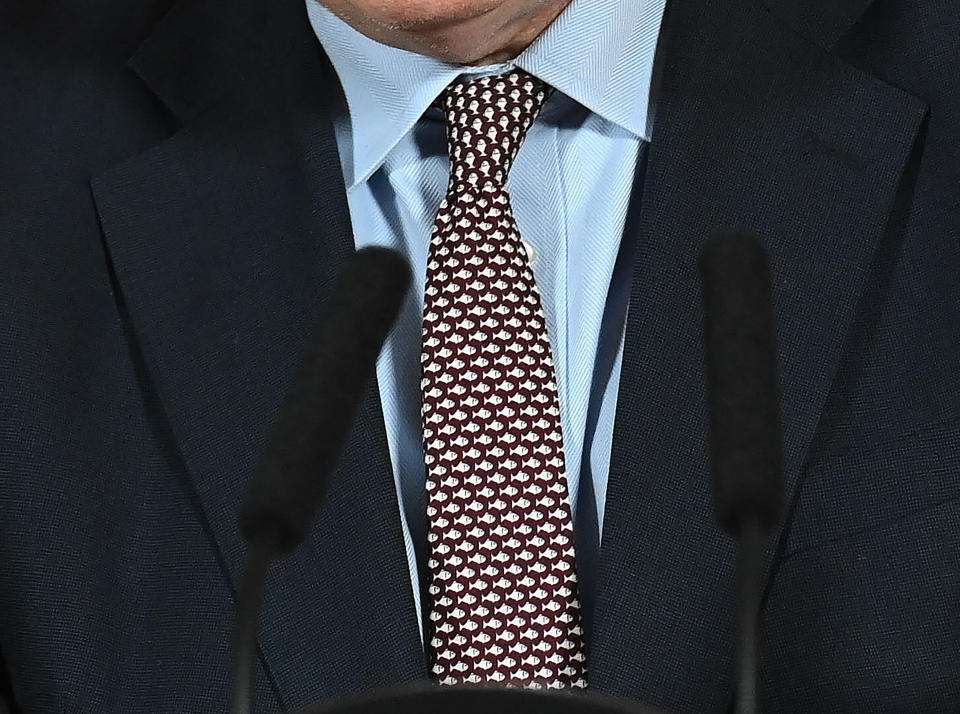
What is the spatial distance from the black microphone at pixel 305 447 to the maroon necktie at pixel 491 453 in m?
0.37

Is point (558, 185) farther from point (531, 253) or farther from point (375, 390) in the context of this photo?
point (375, 390)

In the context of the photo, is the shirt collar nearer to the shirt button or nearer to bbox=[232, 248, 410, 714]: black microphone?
the shirt button

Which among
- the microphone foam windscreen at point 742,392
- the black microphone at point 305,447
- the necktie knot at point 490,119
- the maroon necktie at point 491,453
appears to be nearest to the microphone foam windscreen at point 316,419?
the black microphone at point 305,447

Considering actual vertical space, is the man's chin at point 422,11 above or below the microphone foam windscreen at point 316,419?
above

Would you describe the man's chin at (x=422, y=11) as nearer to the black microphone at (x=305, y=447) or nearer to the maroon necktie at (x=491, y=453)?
the maroon necktie at (x=491, y=453)

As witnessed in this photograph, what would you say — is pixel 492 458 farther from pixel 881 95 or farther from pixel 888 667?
pixel 881 95

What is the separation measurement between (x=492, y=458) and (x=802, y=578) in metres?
0.23

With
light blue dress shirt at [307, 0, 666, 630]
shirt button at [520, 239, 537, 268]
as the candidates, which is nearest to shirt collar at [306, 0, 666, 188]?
light blue dress shirt at [307, 0, 666, 630]

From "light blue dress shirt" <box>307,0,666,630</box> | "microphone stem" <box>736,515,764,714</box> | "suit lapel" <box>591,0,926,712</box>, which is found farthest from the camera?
"light blue dress shirt" <box>307,0,666,630</box>

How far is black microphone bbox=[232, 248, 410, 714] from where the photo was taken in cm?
60

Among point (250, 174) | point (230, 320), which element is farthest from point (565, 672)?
point (250, 174)

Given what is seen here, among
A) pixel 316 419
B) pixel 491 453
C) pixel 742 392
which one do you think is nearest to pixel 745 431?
pixel 742 392

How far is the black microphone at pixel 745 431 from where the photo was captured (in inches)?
22.6

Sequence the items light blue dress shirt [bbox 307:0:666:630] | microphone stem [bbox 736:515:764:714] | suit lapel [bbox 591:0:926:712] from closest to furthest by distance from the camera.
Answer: microphone stem [bbox 736:515:764:714]
suit lapel [bbox 591:0:926:712]
light blue dress shirt [bbox 307:0:666:630]
